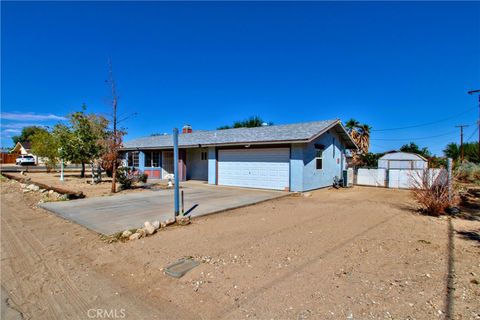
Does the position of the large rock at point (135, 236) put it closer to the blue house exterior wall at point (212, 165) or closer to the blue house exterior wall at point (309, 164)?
the blue house exterior wall at point (309, 164)

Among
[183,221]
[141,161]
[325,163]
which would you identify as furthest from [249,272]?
[141,161]

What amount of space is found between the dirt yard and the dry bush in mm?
1340

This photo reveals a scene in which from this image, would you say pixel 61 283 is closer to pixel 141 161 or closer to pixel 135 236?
pixel 135 236

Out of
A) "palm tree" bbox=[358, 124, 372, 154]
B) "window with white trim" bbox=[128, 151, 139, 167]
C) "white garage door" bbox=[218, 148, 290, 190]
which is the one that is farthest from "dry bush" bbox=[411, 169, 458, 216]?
"palm tree" bbox=[358, 124, 372, 154]

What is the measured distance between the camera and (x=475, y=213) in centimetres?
885

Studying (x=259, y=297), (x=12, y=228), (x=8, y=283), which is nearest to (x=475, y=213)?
(x=259, y=297)

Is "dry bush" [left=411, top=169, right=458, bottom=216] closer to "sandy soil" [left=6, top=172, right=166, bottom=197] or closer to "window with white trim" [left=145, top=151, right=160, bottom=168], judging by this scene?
"sandy soil" [left=6, top=172, right=166, bottom=197]

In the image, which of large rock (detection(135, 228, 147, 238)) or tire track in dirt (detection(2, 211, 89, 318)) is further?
large rock (detection(135, 228, 147, 238))

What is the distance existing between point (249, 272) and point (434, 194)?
7620 millimetres

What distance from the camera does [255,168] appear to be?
15.8 meters

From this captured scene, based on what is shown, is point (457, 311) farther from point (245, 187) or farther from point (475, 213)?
point (245, 187)

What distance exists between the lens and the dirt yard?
10.7ft

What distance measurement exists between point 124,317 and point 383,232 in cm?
590

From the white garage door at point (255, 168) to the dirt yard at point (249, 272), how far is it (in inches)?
292
